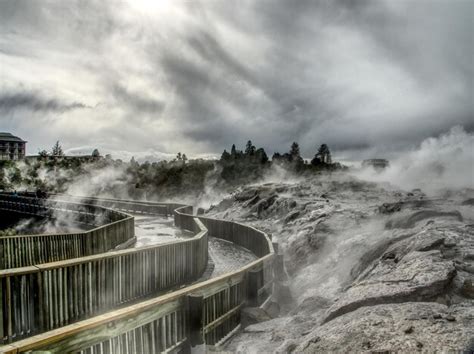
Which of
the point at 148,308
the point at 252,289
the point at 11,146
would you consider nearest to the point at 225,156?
the point at 252,289

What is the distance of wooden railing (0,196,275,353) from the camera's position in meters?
5.18

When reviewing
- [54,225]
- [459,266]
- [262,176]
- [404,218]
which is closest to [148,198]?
[262,176]

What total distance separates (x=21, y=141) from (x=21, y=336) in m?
153

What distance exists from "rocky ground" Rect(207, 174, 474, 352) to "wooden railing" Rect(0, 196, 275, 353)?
0.73m

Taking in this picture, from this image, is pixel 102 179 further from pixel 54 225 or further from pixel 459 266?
pixel 459 266

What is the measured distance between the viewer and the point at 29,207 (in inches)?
1362

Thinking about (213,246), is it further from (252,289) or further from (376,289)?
(376,289)

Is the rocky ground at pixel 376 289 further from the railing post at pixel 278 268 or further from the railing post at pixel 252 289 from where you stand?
the railing post at pixel 252 289

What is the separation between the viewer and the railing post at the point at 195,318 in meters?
7.13

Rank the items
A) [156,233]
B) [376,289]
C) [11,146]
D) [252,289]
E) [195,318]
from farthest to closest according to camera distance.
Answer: [11,146], [156,233], [252,289], [195,318], [376,289]

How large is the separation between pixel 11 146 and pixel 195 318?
15492 centimetres

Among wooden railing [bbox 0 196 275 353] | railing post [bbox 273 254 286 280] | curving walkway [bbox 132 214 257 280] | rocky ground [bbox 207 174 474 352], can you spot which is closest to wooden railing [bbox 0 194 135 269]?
curving walkway [bbox 132 214 257 280]

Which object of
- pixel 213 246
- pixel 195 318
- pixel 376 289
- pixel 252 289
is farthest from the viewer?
pixel 213 246

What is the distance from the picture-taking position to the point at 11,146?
137 meters
